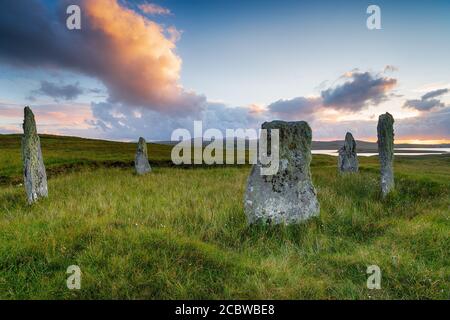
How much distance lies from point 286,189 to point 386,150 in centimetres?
747

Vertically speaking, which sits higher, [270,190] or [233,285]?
[270,190]

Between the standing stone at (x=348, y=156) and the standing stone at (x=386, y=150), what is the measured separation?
805cm

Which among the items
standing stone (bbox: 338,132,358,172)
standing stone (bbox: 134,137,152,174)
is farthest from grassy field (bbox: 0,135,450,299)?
standing stone (bbox: 134,137,152,174)

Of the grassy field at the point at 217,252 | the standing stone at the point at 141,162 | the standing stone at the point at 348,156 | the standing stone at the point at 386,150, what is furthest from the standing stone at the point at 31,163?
the standing stone at the point at 348,156

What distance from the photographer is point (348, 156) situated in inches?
909

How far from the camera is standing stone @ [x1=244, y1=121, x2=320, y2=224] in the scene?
9617 millimetres

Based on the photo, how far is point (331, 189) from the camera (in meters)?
14.9

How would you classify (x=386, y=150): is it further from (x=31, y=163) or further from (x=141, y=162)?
(x=141, y=162)

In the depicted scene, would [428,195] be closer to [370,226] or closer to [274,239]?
[370,226]

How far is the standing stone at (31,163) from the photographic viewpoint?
12977 millimetres

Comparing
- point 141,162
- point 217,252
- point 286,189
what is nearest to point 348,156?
point 286,189

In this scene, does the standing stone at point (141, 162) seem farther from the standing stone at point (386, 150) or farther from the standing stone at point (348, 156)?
the standing stone at point (386, 150)
